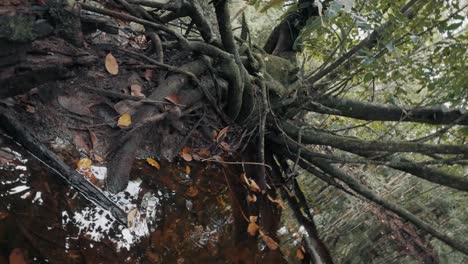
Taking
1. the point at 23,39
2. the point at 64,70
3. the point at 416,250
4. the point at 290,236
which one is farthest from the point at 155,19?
the point at 416,250

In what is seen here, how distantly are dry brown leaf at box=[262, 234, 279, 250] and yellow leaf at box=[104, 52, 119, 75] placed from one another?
123 centimetres

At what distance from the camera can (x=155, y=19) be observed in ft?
8.50

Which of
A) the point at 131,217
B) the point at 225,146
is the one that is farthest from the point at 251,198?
the point at 131,217

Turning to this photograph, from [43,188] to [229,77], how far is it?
1251 mm

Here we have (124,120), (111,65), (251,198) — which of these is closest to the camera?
(124,120)

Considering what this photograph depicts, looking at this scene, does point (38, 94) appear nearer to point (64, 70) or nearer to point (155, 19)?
point (64, 70)

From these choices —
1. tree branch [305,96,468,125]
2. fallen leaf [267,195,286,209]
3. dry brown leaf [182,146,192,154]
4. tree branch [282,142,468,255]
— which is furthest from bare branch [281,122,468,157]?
dry brown leaf [182,146,192,154]

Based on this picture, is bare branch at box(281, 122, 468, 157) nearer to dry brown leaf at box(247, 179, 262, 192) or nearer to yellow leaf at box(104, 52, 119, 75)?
dry brown leaf at box(247, 179, 262, 192)

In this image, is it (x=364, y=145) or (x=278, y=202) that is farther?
(x=278, y=202)

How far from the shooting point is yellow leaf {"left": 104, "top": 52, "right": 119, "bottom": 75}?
2.38m

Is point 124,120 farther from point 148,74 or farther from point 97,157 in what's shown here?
point 148,74

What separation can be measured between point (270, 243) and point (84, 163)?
1.09 meters

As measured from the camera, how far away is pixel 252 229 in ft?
8.03

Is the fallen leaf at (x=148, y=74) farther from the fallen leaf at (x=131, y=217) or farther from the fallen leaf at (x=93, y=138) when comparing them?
the fallen leaf at (x=131, y=217)
